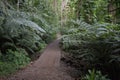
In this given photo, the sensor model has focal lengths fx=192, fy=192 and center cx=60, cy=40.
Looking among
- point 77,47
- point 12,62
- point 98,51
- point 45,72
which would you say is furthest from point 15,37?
point 98,51

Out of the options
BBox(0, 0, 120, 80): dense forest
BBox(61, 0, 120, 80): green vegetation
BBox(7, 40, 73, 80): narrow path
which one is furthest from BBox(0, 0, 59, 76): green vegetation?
BBox(61, 0, 120, 80): green vegetation

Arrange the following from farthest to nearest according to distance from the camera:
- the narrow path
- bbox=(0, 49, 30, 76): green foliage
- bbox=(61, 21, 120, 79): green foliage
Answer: bbox=(61, 21, 120, 79): green foliage → bbox=(0, 49, 30, 76): green foliage → the narrow path

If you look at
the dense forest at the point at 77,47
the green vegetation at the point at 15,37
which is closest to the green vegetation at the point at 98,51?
the dense forest at the point at 77,47

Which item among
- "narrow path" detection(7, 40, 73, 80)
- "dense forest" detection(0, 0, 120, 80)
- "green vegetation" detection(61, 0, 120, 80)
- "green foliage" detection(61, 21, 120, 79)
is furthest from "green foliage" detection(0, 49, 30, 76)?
"green foliage" detection(61, 21, 120, 79)

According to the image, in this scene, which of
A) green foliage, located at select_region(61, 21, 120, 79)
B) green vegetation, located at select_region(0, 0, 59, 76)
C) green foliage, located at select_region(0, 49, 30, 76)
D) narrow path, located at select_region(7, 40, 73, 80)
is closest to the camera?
narrow path, located at select_region(7, 40, 73, 80)

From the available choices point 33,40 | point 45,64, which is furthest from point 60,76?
point 33,40

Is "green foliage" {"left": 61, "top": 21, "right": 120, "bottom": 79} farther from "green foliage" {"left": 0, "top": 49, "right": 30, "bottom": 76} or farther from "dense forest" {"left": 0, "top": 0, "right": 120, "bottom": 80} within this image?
"green foliage" {"left": 0, "top": 49, "right": 30, "bottom": 76}

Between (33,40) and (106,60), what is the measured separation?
4609 mm

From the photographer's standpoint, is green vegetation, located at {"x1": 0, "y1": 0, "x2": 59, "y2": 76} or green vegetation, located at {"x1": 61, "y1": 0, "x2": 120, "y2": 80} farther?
green vegetation, located at {"x1": 0, "y1": 0, "x2": 59, "y2": 76}

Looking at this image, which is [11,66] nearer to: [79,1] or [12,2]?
[12,2]

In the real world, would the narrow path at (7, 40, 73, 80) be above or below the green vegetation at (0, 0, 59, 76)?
below

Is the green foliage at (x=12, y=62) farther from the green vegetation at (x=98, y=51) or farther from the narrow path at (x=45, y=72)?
the green vegetation at (x=98, y=51)

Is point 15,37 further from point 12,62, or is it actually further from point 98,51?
point 98,51

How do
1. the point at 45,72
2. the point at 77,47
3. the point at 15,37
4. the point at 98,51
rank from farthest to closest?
the point at 15,37 < the point at 77,47 < the point at 98,51 < the point at 45,72
